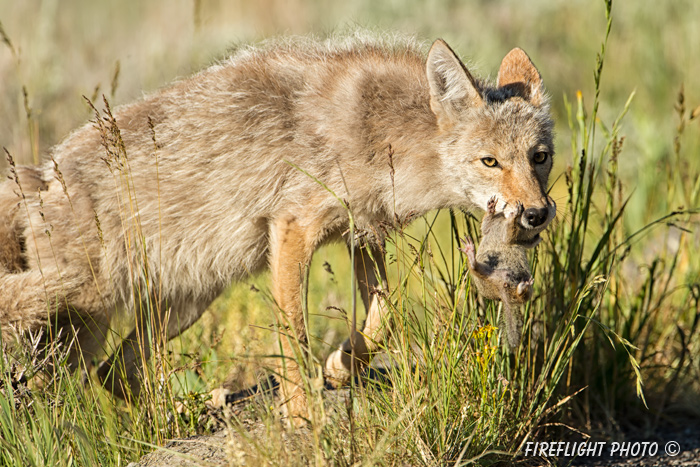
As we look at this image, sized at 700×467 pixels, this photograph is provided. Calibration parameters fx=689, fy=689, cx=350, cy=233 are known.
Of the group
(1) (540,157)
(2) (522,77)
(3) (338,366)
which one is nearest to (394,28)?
(2) (522,77)

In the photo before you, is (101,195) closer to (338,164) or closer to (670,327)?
(338,164)

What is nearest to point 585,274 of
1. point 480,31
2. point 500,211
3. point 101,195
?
point 500,211

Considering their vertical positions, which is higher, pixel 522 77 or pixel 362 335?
pixel 522 77

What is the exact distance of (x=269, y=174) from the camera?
4266mm

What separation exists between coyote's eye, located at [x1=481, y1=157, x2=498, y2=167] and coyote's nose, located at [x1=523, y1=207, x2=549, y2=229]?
0.48m

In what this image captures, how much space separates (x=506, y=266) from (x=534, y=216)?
31 cm

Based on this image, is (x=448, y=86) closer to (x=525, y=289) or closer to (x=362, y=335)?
(x=525, y=289)

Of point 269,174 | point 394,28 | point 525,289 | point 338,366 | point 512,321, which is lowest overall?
point 338,366

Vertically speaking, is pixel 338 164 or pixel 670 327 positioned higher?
pixel 338 164

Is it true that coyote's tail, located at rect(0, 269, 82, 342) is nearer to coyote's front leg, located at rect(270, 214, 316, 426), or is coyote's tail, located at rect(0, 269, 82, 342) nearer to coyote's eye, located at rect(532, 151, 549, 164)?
coyote's front leg, located at rect(270, 214, 316, 426)

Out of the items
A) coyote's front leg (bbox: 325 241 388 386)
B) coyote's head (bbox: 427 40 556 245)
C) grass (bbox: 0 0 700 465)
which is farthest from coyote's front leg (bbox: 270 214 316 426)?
coyote's head (bbox: 427 40 556 245)

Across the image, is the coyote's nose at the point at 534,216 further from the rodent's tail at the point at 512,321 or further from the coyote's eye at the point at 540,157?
the coyote's eye at the point at 540,157

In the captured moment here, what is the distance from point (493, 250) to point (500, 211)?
264 mm

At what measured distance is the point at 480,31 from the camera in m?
13.7
